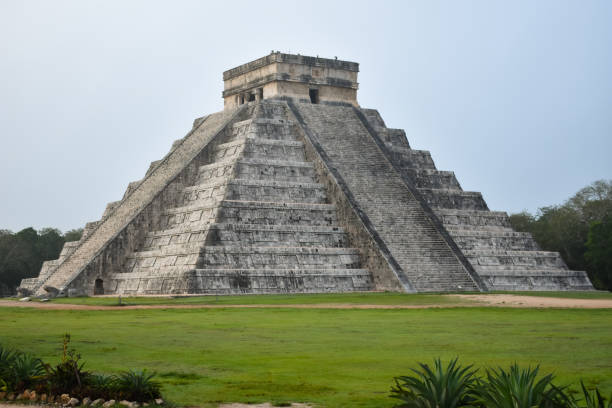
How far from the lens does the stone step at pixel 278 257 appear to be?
3412 cm

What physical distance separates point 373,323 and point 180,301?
1073 centimetres

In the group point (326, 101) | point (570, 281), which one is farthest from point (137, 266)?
point (570, 281)

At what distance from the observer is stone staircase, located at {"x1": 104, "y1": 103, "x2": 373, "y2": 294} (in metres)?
33.9

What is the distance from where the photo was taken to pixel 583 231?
183 feet

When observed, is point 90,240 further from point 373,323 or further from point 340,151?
point 373,323

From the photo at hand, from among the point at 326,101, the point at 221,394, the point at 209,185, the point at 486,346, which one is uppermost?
the point at 326,101

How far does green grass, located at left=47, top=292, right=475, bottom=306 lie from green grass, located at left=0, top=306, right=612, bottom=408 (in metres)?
4.23

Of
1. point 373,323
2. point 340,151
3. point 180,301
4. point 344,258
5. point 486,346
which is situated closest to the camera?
point 486,346

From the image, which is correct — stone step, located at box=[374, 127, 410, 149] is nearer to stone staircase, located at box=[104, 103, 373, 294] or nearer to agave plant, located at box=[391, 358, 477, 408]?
stone staircase, located at box=[104, 103, 373, 294]

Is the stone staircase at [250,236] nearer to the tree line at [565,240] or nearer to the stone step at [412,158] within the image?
the stone step at [412,158]

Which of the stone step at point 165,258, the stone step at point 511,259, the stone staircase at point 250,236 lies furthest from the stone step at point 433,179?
the stone step at point 165,258

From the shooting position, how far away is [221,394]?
1109cm

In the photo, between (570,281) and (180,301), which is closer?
(180,301)

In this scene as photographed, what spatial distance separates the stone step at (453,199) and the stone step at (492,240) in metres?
2.06
